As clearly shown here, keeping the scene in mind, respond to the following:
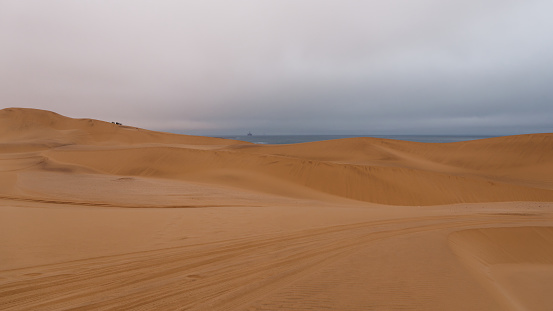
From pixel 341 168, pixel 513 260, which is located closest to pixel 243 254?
→ pixel 513 260

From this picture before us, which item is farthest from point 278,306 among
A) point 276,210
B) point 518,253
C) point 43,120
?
point 43,120

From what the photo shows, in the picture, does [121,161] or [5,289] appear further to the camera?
[121,161]

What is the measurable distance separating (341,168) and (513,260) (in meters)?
15.3

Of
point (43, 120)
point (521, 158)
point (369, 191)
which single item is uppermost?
point (43, 120)

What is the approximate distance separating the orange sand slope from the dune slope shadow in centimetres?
1039

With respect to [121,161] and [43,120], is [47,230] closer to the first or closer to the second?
[121,161]

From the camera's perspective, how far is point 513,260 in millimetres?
7113

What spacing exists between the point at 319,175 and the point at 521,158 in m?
18.6

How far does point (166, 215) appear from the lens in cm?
827

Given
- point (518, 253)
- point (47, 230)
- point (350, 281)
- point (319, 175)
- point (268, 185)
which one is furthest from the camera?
point (319, 175)

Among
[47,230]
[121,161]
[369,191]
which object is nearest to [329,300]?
[47,230]

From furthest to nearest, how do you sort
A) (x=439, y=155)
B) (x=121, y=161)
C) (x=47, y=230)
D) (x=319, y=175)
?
(x=439, y=155) < (x=121, y=161) < (x=319, y=175) < (x=47, y=230)

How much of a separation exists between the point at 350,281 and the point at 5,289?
4.19 m

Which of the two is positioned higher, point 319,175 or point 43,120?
point 43,120
